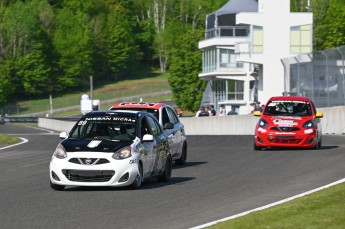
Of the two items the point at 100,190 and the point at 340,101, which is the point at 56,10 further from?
the point at 100,190

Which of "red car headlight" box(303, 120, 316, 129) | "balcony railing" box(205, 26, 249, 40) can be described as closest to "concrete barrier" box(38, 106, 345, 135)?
"red car headlight" box(303, 120, 316, 129)

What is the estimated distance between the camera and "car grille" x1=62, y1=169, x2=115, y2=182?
61.1 ft

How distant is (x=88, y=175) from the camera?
18.6 meters

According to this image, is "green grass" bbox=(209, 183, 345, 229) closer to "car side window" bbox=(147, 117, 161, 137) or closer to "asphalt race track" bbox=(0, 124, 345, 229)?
"asphalt race track" bbox=(0, 124, 345, 229)

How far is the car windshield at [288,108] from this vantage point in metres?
32.8

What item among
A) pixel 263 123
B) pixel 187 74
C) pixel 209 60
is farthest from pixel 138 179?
pixel 187 74

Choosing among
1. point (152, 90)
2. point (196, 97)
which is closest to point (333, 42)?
point (196, 97)

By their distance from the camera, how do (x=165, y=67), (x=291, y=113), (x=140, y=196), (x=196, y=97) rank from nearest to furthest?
(x=140, y=196)
(x=291, y=113)
(x=196, y=97)
(x=165, y=67)

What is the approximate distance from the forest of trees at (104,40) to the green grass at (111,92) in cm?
216

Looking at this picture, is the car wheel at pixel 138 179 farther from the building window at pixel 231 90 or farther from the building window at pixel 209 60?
the building window at pixel 209 60

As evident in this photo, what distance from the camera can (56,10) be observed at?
176875 millimetres

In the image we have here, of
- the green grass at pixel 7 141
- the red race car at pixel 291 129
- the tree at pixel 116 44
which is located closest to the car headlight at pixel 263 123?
the red race car at pixel 291 129

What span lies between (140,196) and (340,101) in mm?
33042

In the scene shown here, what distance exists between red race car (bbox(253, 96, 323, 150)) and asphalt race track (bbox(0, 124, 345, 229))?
2612 mm
